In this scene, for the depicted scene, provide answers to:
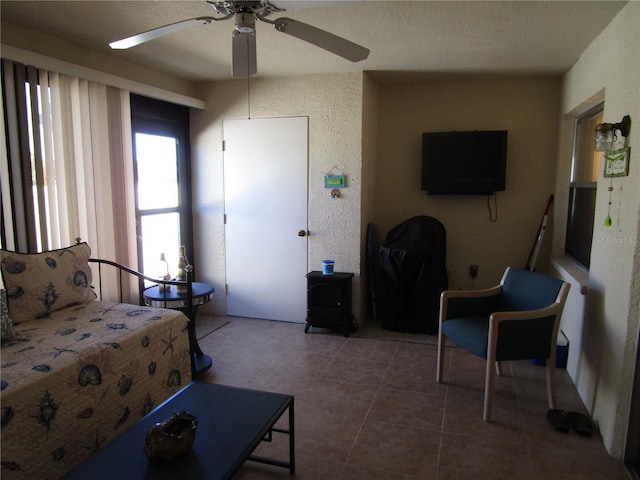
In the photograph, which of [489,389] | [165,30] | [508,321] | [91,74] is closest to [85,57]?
[91,74]

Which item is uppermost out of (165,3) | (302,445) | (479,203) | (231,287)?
(165,3)

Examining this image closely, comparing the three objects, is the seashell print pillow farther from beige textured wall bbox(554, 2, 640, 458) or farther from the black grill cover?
beige textured wall bbox(554, 2, 640, 458)

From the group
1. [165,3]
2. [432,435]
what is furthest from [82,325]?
[432,435]

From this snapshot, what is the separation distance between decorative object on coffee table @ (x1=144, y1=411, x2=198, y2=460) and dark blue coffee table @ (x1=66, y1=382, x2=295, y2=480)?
0.03 m

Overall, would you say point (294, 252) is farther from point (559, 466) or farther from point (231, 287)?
point (559, 466)

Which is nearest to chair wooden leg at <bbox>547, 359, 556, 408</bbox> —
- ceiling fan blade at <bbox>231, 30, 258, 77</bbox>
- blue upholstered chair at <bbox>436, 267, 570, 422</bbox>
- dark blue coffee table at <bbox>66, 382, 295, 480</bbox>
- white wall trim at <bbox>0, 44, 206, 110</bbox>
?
blue upholstered chair at <bbox>436, 267, 570, 422</bbox>

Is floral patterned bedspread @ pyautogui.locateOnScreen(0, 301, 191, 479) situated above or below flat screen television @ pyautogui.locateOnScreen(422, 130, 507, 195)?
below

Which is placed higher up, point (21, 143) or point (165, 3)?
point (165, 3)

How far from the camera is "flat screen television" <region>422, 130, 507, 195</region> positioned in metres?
4.07

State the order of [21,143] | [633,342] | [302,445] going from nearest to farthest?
[633,342]
[302,445]
[21,143]

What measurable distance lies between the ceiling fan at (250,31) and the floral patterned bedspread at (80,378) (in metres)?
1.47

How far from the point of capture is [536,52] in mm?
3227

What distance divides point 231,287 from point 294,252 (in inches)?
32.2

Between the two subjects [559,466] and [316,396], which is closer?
[559,466]
